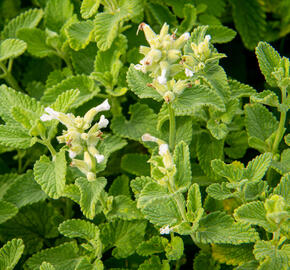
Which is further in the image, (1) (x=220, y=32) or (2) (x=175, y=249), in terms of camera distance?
(1) (x=220, y=32)

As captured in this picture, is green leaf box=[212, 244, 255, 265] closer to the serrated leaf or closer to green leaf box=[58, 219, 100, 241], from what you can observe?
green leaf box=[58, 219, 100, 241]

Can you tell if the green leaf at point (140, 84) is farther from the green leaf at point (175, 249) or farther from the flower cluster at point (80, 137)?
the green leaf at point (175, 249)

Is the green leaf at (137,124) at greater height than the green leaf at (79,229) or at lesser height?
greater

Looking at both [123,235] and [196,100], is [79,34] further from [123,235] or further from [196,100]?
[123,235]

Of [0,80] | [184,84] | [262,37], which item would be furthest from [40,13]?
[262,37]

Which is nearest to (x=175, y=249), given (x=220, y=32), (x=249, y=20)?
(x=220, y=32)

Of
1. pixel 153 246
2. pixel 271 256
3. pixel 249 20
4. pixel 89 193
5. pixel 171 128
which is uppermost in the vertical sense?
pixel 249 20

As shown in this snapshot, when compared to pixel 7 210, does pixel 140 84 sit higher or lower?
higher

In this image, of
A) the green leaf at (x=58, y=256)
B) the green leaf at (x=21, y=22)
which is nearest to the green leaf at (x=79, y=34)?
the green leaf at (x=21, y=22)
